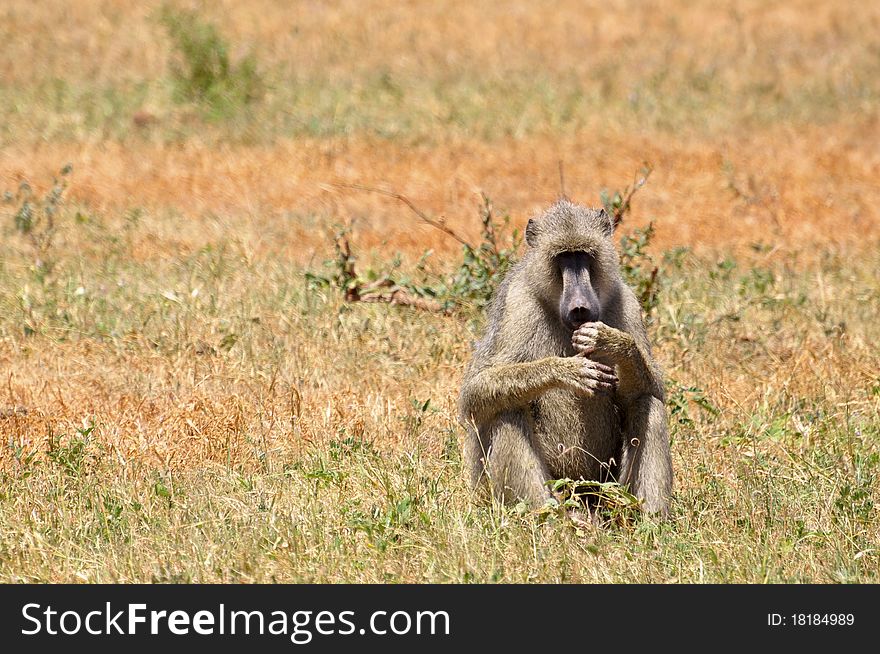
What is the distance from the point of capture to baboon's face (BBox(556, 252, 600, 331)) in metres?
6.39

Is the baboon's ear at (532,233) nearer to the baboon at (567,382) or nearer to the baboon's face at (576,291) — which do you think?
the baboon at (567,382)

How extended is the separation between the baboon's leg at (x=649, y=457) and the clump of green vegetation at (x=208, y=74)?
1425 centimetres

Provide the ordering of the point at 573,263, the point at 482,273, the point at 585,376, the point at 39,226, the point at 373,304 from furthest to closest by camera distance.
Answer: the point at 39,226 → the point at 373,304 → the point at 482,273 → the point at 573,263 → the point at 585,376

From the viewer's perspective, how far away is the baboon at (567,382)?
6.42 meters

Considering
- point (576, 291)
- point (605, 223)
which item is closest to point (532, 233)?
point (605, 223)

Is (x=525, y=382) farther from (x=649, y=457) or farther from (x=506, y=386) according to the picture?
(x=649, y=457)

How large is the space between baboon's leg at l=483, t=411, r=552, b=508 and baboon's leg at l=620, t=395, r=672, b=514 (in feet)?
1.42

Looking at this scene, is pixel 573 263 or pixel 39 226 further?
pixel 39 226

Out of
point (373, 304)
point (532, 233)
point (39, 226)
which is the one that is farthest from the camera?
point (39, 226)

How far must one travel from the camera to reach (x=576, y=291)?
644cm

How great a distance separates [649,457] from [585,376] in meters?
0.56

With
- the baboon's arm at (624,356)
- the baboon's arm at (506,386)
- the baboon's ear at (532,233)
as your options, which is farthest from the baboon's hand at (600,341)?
the baboon's ear at (532,233)

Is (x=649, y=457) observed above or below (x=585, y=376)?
below

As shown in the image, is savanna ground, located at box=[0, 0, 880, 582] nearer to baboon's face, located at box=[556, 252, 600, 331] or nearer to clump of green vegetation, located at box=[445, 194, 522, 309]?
clump of green vegetation, located at box=[445, 194, 522, 309]
